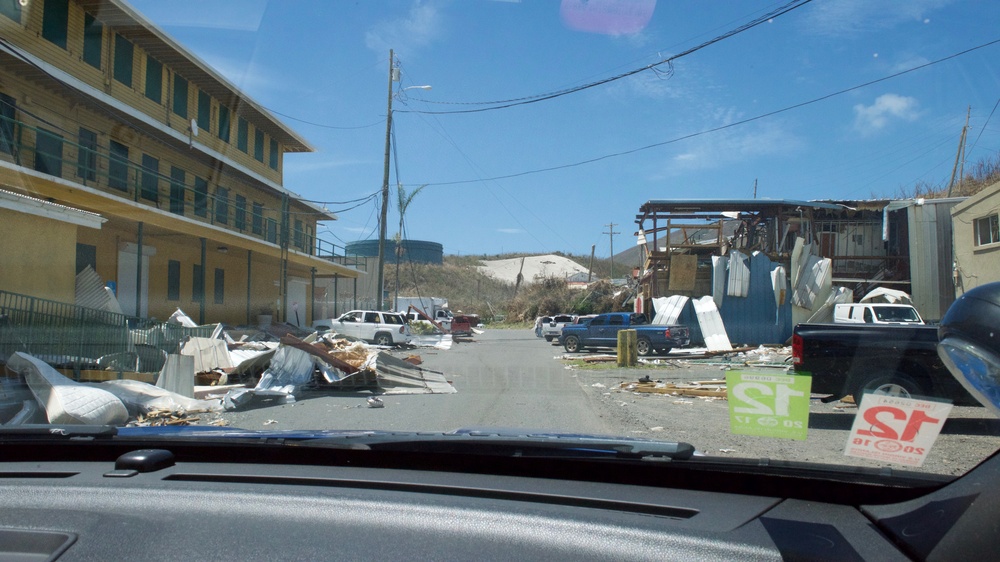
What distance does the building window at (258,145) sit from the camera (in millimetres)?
29875

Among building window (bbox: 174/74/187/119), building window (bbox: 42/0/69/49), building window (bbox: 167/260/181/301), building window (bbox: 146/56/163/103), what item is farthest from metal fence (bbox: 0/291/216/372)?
building window (bbox: 174/74/187/119)

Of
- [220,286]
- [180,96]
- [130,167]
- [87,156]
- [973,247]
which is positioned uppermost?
[180,96]

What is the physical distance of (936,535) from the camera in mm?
1995

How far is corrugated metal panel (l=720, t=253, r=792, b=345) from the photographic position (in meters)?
14.9

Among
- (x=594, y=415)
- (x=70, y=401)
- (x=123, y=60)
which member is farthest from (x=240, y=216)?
(x=594, y=415)

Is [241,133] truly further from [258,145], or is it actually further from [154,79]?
[154,79]

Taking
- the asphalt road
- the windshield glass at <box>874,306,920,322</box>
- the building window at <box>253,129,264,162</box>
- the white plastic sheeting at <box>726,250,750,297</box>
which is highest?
the building window at <box>253,129,264,162</box>

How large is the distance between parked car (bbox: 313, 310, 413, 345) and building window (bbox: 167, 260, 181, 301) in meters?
6.78

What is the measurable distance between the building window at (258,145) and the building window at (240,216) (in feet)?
6.31

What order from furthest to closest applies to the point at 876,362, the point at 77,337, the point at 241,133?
the point at 241,133
the point at 77,337
the point at 876,362

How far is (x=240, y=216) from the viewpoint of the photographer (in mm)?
29047

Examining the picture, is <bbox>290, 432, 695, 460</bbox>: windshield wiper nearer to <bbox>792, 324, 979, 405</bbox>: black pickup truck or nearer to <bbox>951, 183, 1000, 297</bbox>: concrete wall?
<bbox>792, 324, 979, 405</bbox>: black pickup truck

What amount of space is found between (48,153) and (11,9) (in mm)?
3509

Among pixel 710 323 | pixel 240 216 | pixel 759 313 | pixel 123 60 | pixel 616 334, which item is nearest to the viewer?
pixel 759 313
